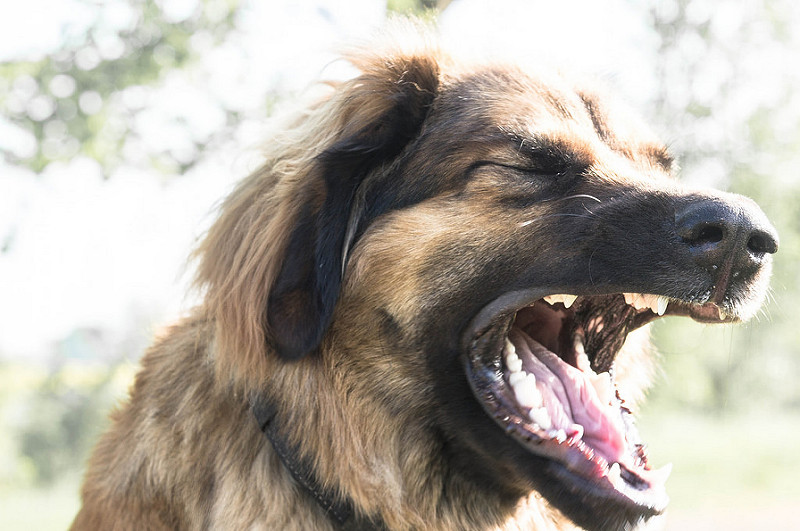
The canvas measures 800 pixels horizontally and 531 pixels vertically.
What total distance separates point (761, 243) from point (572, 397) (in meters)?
0.80

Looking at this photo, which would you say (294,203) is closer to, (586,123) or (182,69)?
(586,123)

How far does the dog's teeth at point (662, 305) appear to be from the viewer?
2.57m

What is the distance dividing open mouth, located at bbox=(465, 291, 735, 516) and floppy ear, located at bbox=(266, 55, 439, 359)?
527 millimetres

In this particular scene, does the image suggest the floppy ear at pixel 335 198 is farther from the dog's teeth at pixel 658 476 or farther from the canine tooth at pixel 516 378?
the dog's teeth at pixel 658 476

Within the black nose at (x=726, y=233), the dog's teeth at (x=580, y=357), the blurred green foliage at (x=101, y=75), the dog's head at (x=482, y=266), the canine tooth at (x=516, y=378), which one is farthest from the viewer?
the blurred green foliage at (x=101, y=75)

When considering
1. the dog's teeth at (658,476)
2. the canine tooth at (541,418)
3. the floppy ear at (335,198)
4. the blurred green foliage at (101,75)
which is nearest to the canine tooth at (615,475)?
the dog's teeth at (658,476)

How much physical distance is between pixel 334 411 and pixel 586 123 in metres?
1.36

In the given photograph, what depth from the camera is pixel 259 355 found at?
106 inches

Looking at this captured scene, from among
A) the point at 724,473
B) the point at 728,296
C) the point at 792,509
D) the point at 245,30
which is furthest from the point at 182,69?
the point at 724,473

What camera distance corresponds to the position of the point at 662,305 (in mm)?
2637

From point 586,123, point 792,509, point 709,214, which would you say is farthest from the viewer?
point 792,509

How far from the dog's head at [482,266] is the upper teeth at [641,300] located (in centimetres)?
1

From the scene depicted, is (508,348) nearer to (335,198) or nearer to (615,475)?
(615,475)

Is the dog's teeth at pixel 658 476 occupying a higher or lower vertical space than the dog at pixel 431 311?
lower
